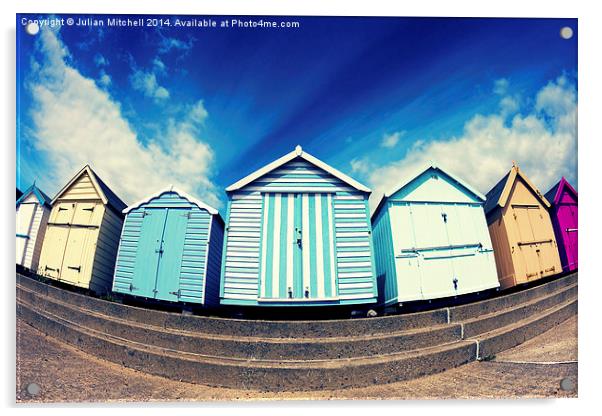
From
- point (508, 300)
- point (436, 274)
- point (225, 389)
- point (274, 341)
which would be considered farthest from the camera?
point (508, 300)

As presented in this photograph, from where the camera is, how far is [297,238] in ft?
20.7

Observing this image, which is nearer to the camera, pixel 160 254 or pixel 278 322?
pixel 278 322

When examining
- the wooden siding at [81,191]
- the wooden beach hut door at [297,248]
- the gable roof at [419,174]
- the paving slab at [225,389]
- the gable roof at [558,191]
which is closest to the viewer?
the paving slab at [225,389]

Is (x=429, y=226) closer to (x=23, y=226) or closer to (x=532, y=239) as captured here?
(x=532, y=239)

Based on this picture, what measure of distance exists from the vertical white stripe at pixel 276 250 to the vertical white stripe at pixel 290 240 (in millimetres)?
175

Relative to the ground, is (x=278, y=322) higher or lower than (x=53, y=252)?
lower

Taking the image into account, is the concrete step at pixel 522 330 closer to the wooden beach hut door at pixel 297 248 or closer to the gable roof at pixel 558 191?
the gable roof at pixel 558 191

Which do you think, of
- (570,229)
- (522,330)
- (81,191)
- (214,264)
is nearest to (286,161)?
(214,264)

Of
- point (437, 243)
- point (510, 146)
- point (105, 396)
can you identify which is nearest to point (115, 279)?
point (105, 396)

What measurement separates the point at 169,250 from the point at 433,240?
528 cm

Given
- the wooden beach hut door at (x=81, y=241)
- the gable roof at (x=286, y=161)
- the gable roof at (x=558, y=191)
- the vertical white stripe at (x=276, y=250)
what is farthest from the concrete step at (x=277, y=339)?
the gable roof at (x=286, y=161)

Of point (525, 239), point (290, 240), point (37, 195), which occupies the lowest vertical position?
point (290, 240)

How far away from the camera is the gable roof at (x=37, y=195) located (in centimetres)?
611

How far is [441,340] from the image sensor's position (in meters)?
6.38
